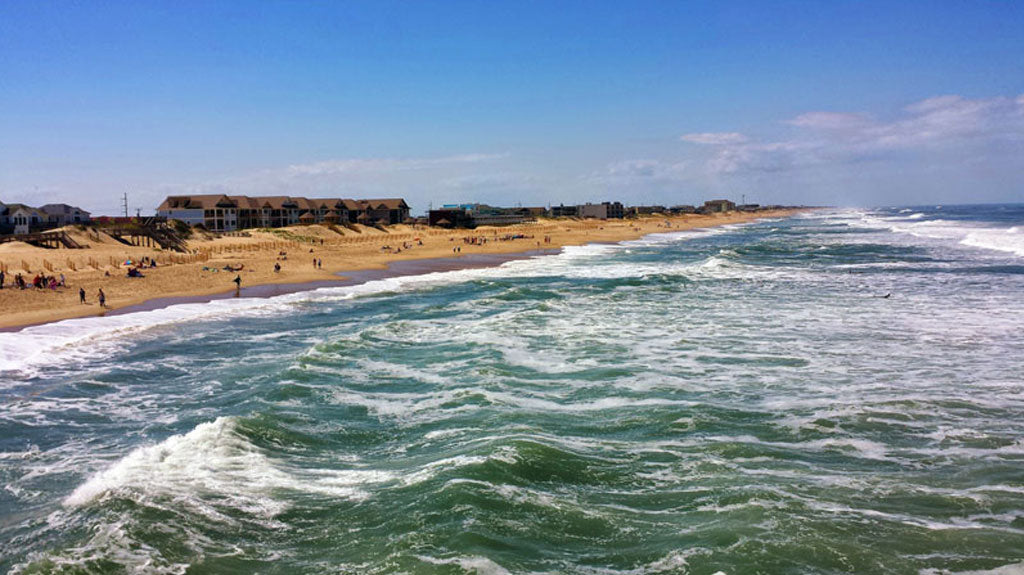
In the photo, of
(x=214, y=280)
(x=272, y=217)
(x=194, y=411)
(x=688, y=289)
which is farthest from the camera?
(x=272, y=217)

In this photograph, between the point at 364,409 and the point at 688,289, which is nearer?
the point at 364,409

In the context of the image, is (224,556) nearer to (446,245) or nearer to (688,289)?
(688,289)

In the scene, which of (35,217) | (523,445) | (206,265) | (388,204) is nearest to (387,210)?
(388,204)

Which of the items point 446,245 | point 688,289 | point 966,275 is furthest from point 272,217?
point 966,275

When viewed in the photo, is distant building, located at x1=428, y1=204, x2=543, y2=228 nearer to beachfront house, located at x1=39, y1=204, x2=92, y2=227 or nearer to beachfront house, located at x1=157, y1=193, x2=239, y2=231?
beachfront house, located at x1=157, y1=193, x2=239, y2=231

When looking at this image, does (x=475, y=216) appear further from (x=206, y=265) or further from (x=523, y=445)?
(x=523, y=445)

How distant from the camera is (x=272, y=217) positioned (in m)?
114

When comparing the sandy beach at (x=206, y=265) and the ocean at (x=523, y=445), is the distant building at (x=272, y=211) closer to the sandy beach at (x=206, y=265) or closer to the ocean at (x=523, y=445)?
the sandy beach at (x=206, y=265)

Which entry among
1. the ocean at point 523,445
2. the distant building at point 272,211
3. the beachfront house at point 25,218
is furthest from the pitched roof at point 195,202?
the ocean at point 523,445

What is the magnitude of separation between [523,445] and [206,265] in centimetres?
4731

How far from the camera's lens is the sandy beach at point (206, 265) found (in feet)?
122

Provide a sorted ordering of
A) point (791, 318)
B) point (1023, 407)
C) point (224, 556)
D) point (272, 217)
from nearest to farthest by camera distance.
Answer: point (224, 556) < point (1023, 407) < point (791, 318) < point (272, 217)

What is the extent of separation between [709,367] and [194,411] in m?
14.4

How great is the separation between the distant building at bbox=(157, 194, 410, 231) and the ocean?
77.7m
